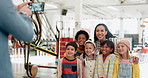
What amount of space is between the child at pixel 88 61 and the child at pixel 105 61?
74mm

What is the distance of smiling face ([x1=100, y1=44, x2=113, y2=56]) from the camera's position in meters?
2.99

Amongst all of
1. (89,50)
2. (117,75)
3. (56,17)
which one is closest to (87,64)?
(89,50)

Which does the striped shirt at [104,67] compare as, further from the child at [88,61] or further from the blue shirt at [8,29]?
the blue shirt at [8,29]

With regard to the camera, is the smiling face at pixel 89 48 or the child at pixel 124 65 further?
the smiling face at pixel 89 48

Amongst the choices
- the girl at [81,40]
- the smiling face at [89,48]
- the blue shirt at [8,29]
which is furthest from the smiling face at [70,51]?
the blue shirt at [8,29]

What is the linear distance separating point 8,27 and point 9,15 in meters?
0.06

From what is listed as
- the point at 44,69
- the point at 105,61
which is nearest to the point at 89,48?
the point at 105,61

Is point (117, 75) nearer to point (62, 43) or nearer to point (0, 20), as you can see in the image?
point (0, 20)

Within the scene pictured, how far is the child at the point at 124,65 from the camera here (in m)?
2.83

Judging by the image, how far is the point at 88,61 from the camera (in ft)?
9.99

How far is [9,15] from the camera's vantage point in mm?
964

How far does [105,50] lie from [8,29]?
85.2 inches

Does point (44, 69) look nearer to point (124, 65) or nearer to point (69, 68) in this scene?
point (69, 68)

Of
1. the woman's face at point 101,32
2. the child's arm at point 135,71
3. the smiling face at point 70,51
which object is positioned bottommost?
the child's arm at point 135,71
